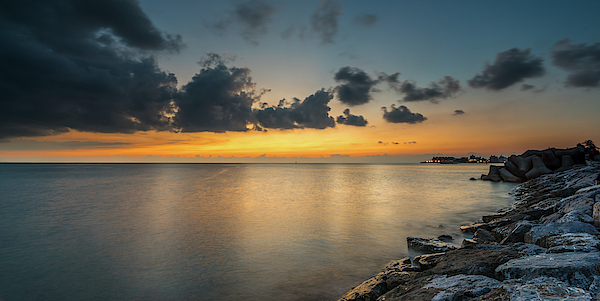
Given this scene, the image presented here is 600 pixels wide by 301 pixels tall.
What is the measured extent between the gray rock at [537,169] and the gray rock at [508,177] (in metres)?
2.34

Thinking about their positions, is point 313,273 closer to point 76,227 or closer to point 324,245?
point 324,245

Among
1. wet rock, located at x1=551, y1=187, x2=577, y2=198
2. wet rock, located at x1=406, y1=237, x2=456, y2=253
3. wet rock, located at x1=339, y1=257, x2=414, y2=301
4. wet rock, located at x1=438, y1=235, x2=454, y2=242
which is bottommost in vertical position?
wet rock, located at x1=438, y1=235, x2=454, y2=242

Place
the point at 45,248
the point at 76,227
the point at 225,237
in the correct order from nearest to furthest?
the point at 45,248 < the point at 225,237 < the point at 76,227

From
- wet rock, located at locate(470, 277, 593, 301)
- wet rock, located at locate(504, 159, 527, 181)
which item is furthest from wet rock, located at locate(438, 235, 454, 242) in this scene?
wet rock, located at locate(504, 159, 527, 181)

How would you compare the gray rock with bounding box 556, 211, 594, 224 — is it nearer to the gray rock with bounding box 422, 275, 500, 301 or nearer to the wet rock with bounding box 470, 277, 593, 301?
the gray rock with bounding box 422, 275, 500, 301

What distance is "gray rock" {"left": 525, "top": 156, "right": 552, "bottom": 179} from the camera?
128 feet

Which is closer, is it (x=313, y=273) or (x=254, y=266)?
(x=313, y=273)

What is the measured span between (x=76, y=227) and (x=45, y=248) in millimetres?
4353

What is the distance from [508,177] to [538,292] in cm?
5313

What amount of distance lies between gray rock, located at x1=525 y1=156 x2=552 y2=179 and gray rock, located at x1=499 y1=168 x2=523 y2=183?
2342 mm

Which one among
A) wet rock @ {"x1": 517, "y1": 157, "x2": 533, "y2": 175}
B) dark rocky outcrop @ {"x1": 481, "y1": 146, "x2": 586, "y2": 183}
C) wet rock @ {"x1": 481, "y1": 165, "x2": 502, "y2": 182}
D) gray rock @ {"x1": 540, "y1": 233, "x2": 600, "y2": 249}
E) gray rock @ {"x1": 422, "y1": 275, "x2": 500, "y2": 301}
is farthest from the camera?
wet rock @ {"x1": 481, "y1": 165, "x2": 502, "y2": 182}

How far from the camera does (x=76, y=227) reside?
1625 centimetres

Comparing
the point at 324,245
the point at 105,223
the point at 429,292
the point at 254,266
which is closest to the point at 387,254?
the point at 324,245

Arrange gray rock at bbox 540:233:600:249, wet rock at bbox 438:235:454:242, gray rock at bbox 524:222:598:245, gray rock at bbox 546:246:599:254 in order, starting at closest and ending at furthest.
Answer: gray rock at bbox 546:246:599:254, gray rock at bbox 540:233:600:249, gray rock at bbox 524:222:598:245, wet rock at bbox 438:235:454:242
